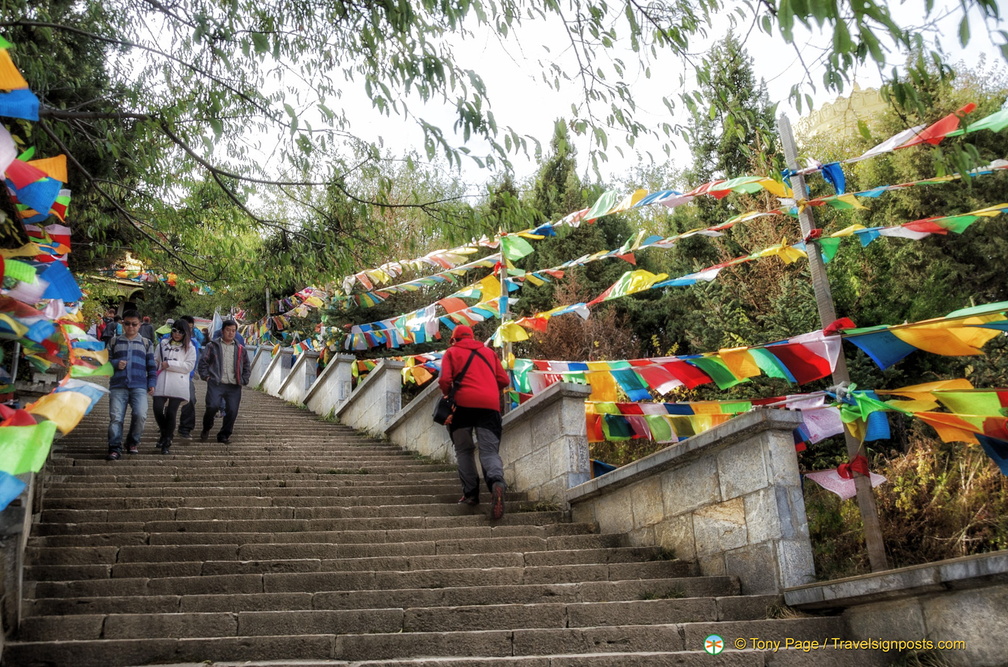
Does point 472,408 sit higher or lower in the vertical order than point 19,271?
lower

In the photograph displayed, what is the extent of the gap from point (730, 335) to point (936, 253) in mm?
7069

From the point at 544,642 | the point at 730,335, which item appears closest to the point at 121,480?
the point at 544,642

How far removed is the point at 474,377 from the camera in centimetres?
698

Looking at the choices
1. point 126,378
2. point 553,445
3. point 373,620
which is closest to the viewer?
point 373,620

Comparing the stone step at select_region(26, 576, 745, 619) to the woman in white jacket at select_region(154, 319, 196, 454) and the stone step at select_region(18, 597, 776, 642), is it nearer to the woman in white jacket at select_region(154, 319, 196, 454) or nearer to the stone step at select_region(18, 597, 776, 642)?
the stone step at select_region(18, 597, 776, 642)

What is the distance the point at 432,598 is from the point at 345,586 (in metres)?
0.69

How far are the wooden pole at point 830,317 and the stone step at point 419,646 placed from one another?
182 cm

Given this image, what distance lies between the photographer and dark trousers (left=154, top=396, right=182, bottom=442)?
9.16m

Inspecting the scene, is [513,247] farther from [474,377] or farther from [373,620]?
[373,620]

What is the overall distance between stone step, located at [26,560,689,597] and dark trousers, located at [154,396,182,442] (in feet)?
13.4

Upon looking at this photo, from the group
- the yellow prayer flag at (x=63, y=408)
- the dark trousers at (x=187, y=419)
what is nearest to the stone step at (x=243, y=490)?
the dark trousers at (x=187, y=419)

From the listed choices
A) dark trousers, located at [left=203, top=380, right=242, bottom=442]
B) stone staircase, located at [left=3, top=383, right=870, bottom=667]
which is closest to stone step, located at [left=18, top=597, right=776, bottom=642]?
stone staircase, located at [left=3, top=383, right=870, bottom=667]

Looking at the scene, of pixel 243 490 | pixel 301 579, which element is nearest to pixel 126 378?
pixel 243 490

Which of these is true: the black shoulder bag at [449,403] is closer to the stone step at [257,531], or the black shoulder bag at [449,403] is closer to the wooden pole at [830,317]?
the stone step at [257,531]
